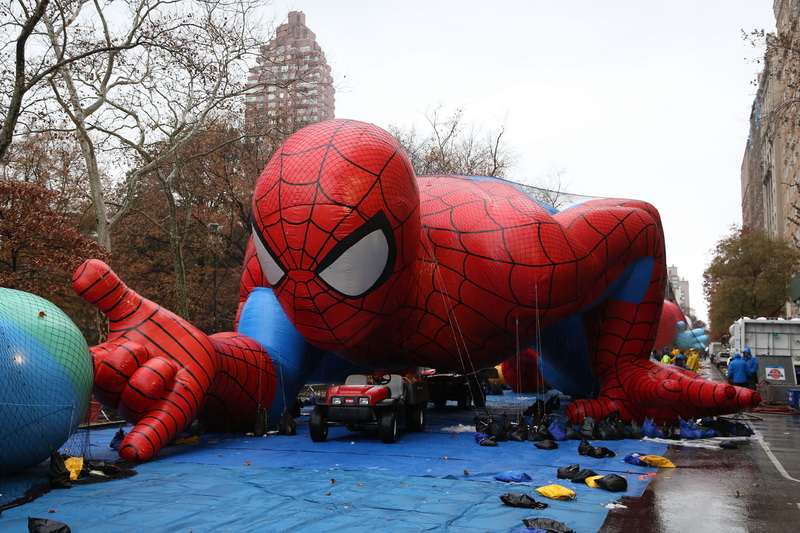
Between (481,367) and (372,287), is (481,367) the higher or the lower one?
the lower one

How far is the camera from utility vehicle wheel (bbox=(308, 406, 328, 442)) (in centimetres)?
1006

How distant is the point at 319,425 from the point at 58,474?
12.6 feet

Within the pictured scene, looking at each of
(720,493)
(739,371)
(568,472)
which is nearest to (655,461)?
(720,493)

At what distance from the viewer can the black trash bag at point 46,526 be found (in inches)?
199

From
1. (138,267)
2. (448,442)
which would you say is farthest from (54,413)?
(138,267)

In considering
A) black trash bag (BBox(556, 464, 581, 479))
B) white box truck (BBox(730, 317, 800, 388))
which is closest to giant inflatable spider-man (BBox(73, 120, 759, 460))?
black trash bag (BBox(556, 464, 581, 479))

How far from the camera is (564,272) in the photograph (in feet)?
34.0

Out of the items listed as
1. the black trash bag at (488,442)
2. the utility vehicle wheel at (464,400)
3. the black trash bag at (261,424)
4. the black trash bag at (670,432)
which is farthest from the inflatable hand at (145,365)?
the utility vehicle wheel at (464,400)

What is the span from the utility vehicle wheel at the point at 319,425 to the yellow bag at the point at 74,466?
11.1ft

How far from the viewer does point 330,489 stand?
22.6 feet

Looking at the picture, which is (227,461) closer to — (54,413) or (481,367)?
(54,413)

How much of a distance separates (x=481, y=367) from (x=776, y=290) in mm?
29651

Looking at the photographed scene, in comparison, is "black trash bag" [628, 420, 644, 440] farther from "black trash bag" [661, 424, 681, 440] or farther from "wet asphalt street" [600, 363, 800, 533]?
"wet asphalt street" [600, 363, 800, 533]

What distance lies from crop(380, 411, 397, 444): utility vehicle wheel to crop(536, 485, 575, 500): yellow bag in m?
3.78
